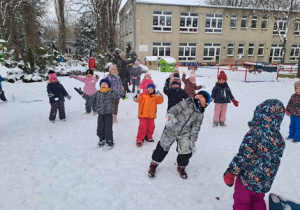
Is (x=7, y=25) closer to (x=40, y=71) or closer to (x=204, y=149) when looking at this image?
(x=40, y=71)

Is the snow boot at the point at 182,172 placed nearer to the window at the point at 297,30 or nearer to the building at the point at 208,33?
the building at the point at 208,33

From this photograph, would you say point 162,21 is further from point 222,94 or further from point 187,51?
point 222,94

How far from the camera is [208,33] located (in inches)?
1099

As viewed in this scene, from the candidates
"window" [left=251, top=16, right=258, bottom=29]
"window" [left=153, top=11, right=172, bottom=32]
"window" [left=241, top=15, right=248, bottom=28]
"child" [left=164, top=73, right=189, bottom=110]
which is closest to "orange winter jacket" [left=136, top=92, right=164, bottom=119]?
"child" [left=164, top=73, right=189, bottom=110]

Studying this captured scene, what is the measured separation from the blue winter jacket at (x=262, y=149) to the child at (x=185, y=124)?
3.84ft

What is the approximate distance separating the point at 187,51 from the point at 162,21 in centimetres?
506

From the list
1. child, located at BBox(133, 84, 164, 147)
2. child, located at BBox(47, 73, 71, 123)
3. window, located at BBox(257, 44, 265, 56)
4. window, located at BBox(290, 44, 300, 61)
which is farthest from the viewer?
window, located at BBox(290, 44, 300, 61)

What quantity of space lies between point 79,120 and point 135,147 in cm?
296

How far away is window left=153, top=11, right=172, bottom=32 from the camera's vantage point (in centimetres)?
2623

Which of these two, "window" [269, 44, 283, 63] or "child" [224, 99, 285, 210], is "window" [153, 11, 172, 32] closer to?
"window" [269, 44, 283, 63]

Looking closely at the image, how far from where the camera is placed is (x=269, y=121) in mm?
2262

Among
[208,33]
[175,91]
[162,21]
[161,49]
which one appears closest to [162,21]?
[162,21]

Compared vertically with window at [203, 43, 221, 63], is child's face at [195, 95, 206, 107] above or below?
below

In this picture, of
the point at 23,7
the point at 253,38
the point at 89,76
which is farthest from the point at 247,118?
the point at 253,38
